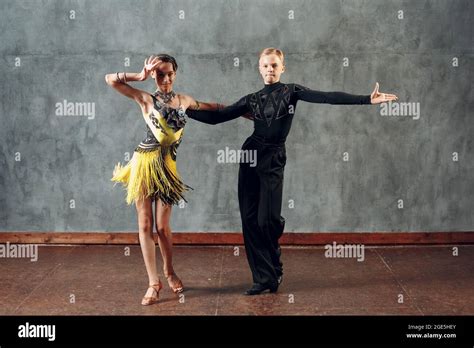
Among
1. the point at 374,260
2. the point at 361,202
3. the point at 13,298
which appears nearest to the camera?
the point at 13,298

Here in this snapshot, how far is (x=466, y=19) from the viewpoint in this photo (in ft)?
20.5

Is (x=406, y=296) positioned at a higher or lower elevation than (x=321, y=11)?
lower

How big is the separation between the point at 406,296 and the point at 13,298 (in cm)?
257

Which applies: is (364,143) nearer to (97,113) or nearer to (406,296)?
(406,296)

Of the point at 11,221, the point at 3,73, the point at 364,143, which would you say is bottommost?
the point at 11,221

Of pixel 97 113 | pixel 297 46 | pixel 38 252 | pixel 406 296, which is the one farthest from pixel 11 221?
pixel 406 296

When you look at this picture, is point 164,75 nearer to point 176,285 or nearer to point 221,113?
point 221,113

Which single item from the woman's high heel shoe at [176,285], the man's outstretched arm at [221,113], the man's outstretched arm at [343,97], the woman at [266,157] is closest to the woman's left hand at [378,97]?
the man's outstretched arm at [343,97]

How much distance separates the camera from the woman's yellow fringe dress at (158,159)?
16.0ft

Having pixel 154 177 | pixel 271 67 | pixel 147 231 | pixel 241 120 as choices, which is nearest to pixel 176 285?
pixel 147 231

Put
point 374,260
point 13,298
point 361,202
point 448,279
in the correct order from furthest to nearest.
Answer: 1. point 361,202
2. point 374,260
3. point 448,279
4. point 13,298

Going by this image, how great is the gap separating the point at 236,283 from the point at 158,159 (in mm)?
1092

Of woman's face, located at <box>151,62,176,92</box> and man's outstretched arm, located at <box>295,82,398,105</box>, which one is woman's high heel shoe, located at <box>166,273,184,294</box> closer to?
woman's face, located at <box>151,62,176,92</box>

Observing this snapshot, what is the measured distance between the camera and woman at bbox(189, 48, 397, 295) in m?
4.96
